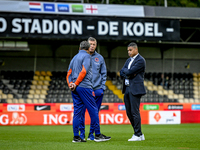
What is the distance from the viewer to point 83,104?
7.21 meters

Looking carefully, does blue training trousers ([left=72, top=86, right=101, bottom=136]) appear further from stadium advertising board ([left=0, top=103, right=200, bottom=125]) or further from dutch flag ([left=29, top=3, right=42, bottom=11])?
dutch flag ([left=29, top=3, right=42, bottom=11])

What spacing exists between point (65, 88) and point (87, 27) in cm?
433

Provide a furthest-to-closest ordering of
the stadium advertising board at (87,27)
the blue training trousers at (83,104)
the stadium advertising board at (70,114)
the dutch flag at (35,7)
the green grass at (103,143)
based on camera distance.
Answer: the dutch flag at (35,7) < the stadium advertising board at (87,27) < the stadium advertising board at (70,114) < the blue training trousers at (83,104) < the green grass at (103,143)

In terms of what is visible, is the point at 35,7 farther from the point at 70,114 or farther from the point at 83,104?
the point at 83,104

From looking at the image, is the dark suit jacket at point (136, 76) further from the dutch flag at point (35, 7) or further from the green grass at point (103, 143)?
the dutch flag at point (35, 7)

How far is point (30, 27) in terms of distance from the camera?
54.6ft

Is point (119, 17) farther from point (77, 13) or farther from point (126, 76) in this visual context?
point (126, 76)

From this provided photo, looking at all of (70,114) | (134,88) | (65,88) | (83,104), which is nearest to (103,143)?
(83,104)

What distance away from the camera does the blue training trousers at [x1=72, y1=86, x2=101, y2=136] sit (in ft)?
23.1

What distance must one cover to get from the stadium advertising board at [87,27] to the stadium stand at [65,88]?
11.5ft

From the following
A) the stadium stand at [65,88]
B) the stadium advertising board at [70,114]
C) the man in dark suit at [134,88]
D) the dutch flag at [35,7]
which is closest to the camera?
the man in dark suit at [134,88]

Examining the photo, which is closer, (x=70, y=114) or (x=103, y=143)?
(x=103, y=143)

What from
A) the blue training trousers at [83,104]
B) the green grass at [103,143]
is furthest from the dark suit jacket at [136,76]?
the green grass at [103,143]

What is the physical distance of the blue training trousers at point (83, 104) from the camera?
7031 mm
